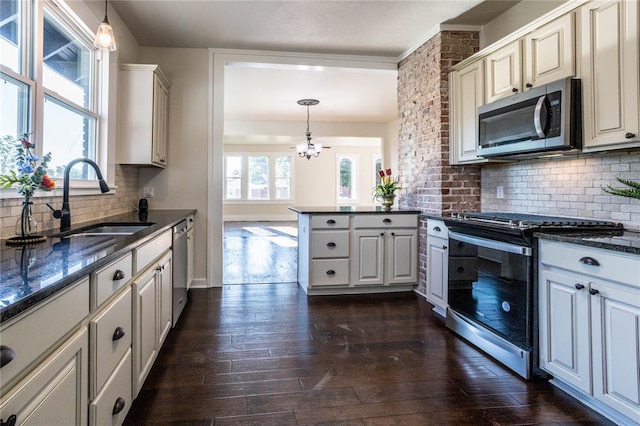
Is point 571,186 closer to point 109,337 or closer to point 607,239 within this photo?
point 607,239

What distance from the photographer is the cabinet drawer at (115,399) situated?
1.27 m

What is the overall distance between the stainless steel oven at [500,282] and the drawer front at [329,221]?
Result: 119 centimetres

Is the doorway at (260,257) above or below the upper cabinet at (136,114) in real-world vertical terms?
below

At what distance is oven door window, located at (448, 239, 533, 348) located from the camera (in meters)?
2.14

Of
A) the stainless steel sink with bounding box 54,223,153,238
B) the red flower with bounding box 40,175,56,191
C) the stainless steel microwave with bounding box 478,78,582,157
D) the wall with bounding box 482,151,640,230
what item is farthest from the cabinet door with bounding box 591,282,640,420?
the red flower with bounding box 40,175,56,191

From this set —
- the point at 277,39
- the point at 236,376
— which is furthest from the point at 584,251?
the point at 277,39

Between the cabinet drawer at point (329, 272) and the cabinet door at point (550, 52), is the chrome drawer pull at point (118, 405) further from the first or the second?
the cabinet door at point (550, 52)

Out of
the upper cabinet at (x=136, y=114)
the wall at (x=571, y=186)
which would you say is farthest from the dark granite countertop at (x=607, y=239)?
the upper cabinet at (x=136, y=114)

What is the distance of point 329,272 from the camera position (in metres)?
3.79

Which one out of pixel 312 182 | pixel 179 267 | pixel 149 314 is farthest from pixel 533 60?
pixel 312 182

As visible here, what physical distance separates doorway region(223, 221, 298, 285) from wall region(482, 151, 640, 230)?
2519 mm

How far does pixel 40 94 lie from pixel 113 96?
3.75 ft

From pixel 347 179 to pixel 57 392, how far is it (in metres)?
11.7

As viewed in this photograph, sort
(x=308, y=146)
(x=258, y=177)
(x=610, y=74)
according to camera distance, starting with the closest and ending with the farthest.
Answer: (x=610, y=74) → (x=308, y=146) → (x=258, y=177)
